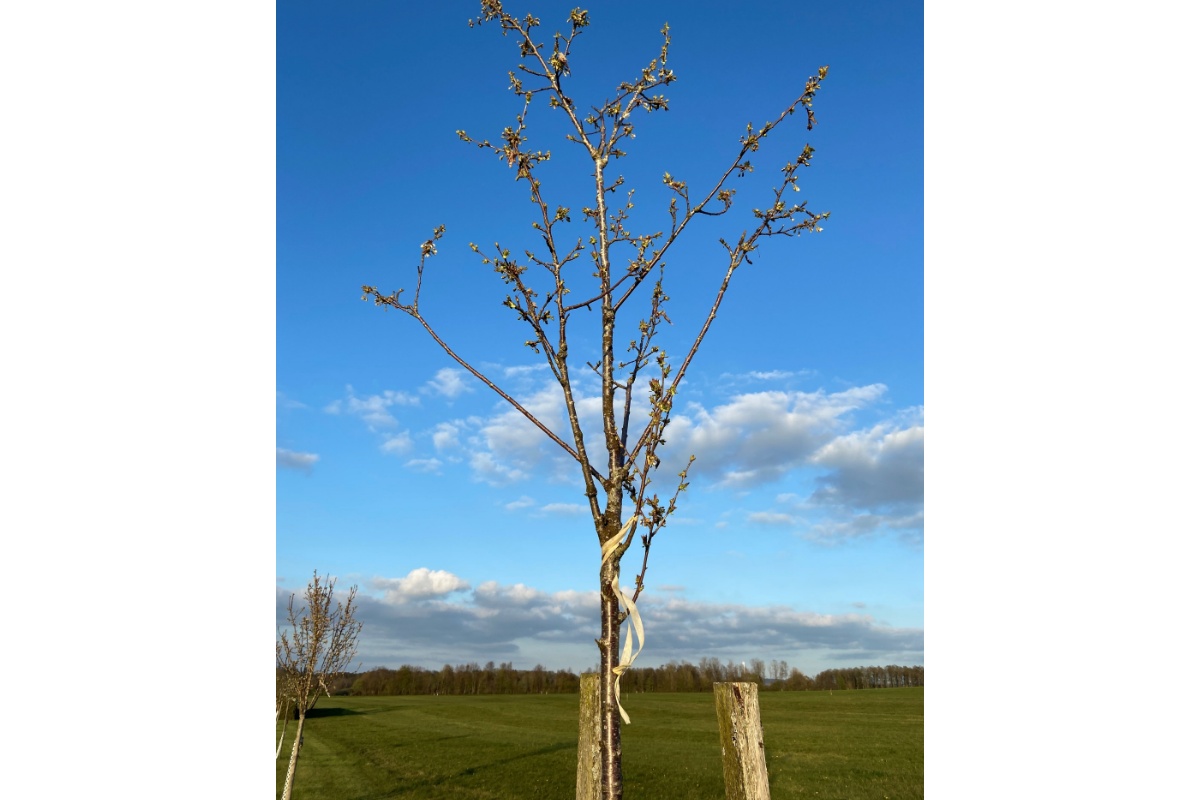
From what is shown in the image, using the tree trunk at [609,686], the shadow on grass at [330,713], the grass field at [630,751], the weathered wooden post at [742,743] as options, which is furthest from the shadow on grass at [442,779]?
the shadow on grass at [330,713]

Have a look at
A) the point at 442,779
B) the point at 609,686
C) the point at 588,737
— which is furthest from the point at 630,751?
the point at 609,686

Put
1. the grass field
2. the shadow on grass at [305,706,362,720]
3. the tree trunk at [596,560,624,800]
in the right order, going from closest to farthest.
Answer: the tree trunk at [596,560,624,800]
the grass field
the shadow on grass at [305,706,362,720]

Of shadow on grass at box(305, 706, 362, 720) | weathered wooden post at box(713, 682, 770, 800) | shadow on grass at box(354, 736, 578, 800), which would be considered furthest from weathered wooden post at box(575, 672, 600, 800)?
shadow on grass at box(305, 706, 362, 720)

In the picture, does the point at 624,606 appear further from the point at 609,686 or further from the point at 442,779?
the point at 442,779

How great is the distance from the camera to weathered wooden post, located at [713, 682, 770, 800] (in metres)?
2.55

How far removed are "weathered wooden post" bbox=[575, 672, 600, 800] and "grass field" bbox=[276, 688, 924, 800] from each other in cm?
1040

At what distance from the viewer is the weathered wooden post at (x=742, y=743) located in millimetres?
2547

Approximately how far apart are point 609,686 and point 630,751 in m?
15.4

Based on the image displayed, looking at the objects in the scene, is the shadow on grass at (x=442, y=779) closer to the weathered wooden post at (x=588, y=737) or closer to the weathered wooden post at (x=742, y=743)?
the weathered wooden post at (x=588, y=737)

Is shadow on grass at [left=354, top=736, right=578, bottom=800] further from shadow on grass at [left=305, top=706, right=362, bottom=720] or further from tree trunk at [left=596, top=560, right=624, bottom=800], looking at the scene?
shadow on grass at [left=305, top=706, right=362, bottom=720]
